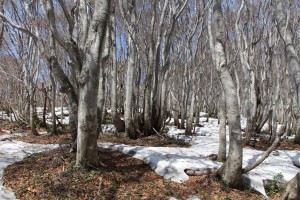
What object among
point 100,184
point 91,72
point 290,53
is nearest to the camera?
point 100,184

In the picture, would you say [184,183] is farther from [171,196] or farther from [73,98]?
[73,98]

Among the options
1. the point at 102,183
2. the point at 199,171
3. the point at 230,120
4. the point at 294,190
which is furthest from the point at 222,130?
the point at 102,183

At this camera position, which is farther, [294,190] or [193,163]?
[193,163]

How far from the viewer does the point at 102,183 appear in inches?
185

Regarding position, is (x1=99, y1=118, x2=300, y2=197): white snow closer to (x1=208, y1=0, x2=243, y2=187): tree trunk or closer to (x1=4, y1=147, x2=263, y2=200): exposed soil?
(x1=4, y1=147, x2=263, y2=200): exposed soil

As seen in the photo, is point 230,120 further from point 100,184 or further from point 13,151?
point 13,151

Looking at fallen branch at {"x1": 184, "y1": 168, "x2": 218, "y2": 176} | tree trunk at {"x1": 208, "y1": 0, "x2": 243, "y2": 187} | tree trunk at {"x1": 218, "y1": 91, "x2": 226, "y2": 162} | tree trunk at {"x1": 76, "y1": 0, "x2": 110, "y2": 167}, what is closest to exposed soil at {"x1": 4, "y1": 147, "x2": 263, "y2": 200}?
fallen branch at {"x1": 184, "y1": 168, "x2": 218, "y2": 176}

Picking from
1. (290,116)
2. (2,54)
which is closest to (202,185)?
(290,116)

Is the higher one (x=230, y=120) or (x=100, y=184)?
(x=230, y=120)

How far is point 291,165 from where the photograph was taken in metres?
6.61

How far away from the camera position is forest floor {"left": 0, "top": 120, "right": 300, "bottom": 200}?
14.5 ft

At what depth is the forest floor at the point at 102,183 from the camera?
174 inches

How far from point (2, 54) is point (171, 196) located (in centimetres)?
1534

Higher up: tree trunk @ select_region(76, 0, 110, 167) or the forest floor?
tree trunk @ select_region(76, 0, 110, 167)
